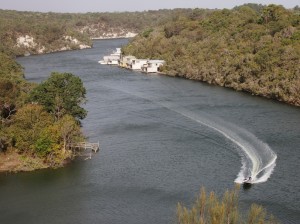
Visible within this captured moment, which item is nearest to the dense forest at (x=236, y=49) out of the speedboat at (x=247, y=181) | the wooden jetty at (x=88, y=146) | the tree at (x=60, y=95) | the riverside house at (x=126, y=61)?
the riverside house at (x=126, y=61)

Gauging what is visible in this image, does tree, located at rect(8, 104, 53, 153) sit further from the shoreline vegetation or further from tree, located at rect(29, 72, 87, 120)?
tree, located at rect(29, 72, 87, 120)

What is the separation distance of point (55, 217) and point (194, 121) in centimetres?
2781

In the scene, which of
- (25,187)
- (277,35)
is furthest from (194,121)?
(277,35)

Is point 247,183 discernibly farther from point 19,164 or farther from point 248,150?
point 19,164

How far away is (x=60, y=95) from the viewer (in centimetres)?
5334

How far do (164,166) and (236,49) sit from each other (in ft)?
178

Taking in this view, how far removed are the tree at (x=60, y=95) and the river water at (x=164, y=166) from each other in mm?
4755

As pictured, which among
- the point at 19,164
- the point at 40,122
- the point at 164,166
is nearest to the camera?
the point at 164,166

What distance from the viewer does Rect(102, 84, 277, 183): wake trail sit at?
4246 cm

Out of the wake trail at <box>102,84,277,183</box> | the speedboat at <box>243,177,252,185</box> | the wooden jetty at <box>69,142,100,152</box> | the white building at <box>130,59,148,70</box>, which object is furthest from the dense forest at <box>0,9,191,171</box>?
the white building at <box>130,59,148,70</box>

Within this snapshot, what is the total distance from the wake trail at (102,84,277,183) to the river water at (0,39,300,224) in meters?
0.09

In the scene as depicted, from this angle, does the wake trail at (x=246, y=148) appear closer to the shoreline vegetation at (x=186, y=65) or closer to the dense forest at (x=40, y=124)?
the shoreline vegetation at (x=186, y=65)

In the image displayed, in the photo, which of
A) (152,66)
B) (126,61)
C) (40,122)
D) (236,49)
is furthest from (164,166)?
Result: (126,61)

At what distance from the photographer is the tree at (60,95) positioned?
5266cm
